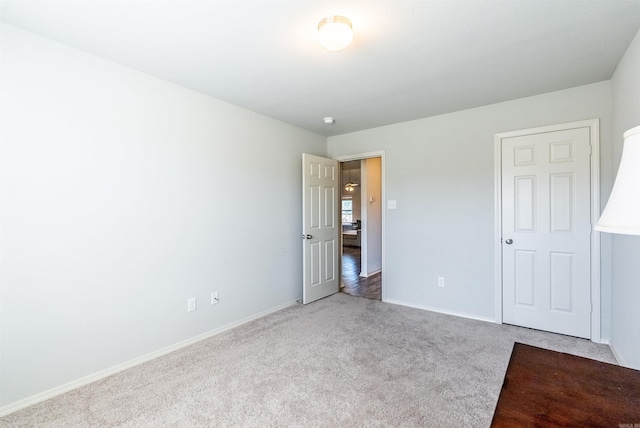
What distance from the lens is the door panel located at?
2689 millimetres

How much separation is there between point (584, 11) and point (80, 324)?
12.3ft

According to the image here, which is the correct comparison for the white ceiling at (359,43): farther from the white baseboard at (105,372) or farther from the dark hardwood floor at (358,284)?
the dark hardwood floor at (358,284)

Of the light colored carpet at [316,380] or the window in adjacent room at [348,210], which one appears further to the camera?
the window in adjacent room at [348,210]

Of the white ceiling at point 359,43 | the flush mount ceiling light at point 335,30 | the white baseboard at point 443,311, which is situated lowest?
the white baseboard at point 443,311

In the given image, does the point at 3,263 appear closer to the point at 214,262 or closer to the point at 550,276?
the point at 214,262

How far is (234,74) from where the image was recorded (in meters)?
2.41

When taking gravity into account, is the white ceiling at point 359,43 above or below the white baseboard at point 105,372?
above

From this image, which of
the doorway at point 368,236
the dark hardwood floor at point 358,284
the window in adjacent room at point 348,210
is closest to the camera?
the dark hardwood floor at point 358,284

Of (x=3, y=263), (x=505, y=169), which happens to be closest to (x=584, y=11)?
(x=505, y=169)

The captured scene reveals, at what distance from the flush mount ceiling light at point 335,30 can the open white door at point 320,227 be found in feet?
6.73

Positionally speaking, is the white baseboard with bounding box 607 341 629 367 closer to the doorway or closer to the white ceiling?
the white ceiling

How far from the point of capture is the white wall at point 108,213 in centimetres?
182

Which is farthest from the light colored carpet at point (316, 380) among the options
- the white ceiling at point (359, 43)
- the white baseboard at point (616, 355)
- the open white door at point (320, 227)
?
the white ceiling at point (359, 43)

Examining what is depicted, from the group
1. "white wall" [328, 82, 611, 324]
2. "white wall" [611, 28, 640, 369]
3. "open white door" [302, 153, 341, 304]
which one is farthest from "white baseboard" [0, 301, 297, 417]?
"white wall" [611, 28, 640, 369]
